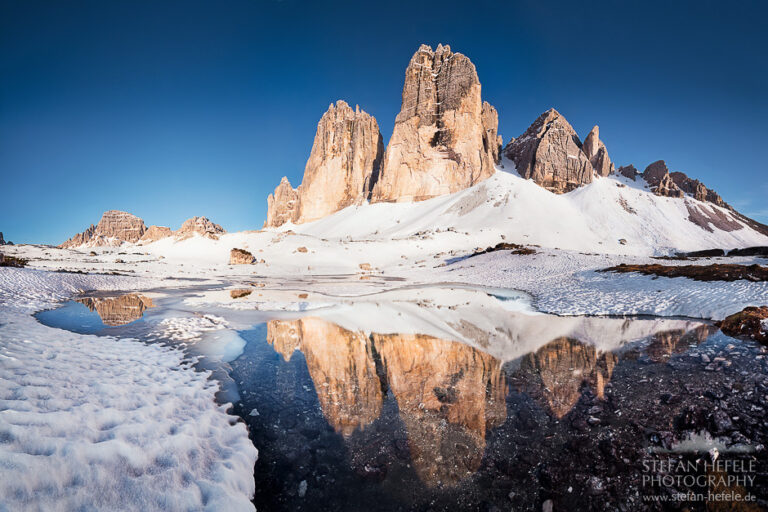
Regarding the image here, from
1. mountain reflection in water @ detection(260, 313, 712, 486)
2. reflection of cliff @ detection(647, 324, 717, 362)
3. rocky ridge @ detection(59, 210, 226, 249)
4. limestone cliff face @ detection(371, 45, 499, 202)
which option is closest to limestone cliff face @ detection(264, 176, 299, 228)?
limestone cliff face @ detection(371, 45, 499, 202)

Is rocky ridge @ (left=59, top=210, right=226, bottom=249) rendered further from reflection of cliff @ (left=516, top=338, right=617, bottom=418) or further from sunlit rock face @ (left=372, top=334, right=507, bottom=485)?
reflection of cliff @ (left=516, top=338, right=617, bottom=418)

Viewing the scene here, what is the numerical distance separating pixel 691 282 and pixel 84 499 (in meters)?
16.8

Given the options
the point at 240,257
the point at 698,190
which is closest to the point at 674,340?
the point at 240,257

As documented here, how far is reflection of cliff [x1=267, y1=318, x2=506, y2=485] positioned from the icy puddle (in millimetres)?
24

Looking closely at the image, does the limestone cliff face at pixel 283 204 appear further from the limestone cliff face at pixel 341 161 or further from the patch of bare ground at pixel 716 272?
the patch of bare ground at pixel 716 272

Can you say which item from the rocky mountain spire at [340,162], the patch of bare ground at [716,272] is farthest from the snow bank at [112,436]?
the rocky mountain spire at [340,162]

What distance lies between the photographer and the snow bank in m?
2.08

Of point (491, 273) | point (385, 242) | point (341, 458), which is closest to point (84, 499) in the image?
point (341, 458)

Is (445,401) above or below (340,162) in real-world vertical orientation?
below

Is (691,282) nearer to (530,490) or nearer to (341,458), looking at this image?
(530,490)

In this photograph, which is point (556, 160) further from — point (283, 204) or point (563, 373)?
point (283, 204)

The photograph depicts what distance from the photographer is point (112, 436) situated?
2.81 meters

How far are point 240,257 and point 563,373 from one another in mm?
34780

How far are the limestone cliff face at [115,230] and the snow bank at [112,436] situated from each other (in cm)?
16711
